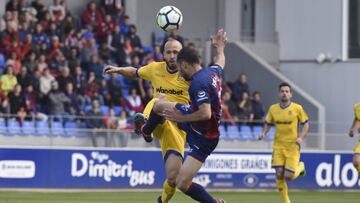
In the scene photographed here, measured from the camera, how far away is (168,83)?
14875mm

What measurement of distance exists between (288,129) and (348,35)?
11.9 metres

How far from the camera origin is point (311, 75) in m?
33.0

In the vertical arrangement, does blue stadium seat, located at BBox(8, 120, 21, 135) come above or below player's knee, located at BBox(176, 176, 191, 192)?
below

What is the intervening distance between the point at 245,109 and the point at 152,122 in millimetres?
14997

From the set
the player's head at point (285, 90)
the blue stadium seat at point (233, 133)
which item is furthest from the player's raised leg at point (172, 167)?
the blue stadium seat at point (233, 133)

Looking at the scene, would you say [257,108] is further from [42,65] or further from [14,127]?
[14,127]

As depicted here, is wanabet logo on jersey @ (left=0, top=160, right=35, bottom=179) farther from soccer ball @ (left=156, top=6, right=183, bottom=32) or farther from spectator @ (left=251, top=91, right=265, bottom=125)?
spectator @ (left=251, top=91, right=265, bottom=125)

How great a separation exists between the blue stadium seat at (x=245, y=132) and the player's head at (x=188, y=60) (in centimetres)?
1454

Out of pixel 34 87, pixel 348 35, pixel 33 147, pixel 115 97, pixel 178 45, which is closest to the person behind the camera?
pixel 178 45

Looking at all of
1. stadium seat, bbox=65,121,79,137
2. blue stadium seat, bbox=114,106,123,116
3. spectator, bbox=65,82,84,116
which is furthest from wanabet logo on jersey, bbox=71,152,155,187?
blue stadium seat, bbox=114,106,123,116

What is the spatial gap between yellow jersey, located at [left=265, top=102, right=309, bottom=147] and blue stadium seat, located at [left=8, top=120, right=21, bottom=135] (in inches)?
250

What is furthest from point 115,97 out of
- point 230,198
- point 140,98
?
point 230,198

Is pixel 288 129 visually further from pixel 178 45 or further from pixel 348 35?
pixel 348 35

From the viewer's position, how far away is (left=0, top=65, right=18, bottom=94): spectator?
25391 millimetres
